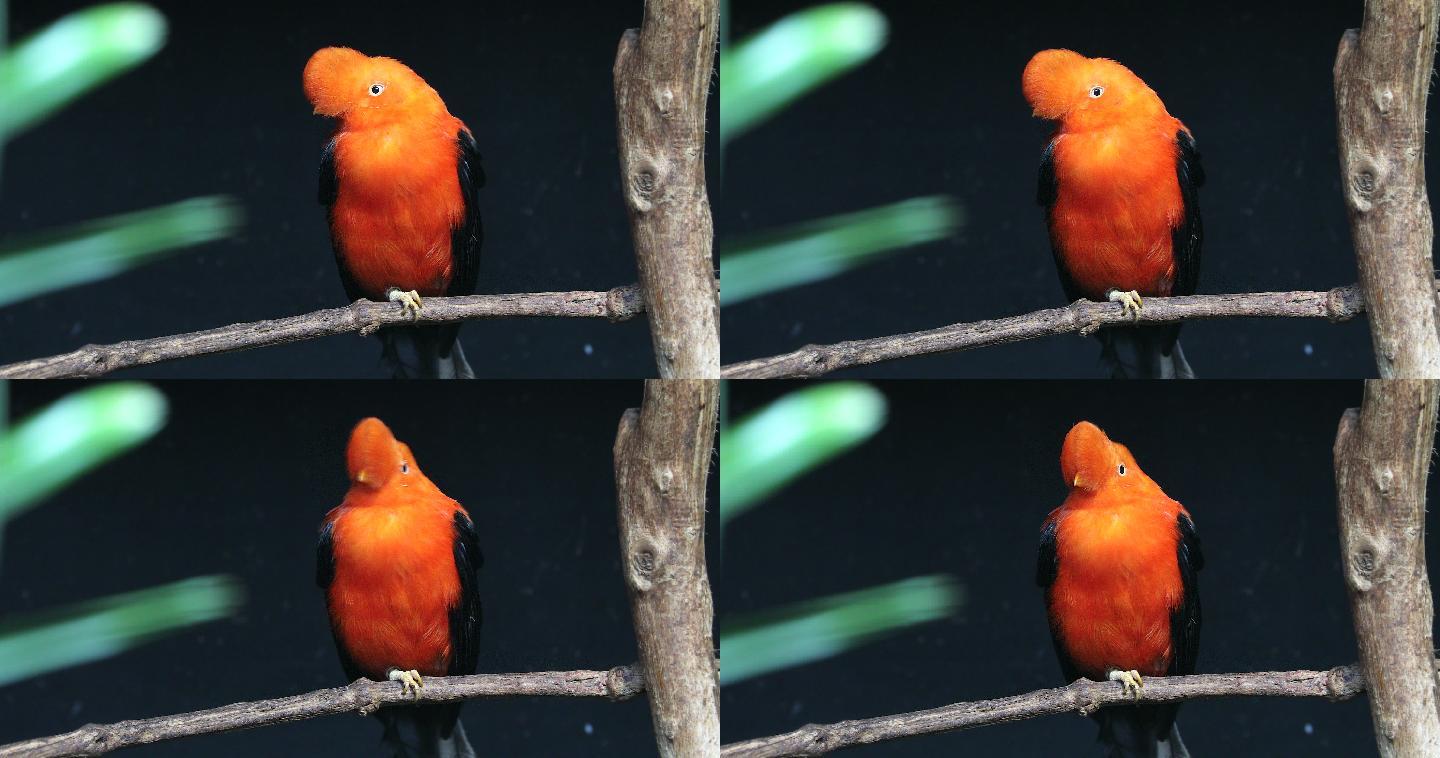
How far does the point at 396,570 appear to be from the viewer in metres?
3.18

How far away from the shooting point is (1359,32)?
3.16 m

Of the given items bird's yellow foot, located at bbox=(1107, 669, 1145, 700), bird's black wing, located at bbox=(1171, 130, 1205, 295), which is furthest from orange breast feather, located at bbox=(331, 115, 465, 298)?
bird's yellow foot, located at bbox=(1107, 669, 1145, 700)

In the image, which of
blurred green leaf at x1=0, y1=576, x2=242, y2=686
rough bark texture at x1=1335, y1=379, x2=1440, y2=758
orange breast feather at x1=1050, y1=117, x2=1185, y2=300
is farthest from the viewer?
blurred green leaf at x1=0, y1=576, x2=242, y2=686

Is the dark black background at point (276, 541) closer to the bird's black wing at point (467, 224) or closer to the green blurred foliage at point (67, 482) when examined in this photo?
the green blurred foliage at point (67, 482)

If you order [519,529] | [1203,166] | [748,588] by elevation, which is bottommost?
→ [748,588]

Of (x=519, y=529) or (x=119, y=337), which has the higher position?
(x=119, y=337)

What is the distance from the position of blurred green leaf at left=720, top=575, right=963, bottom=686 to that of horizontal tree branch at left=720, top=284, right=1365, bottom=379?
0.44 metres

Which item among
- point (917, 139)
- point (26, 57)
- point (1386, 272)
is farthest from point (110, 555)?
point (1386, 272)

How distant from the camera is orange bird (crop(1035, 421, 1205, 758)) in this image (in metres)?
3.18

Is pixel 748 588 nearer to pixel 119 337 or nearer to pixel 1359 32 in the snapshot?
pixel 119 337

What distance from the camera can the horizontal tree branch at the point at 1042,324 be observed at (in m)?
3.17

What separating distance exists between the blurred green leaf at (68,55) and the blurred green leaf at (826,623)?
156 cm

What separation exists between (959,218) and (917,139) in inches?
6.7

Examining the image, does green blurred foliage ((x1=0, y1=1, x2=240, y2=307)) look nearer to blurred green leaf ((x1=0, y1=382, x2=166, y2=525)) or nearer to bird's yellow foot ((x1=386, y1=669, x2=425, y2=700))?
blurred green leaf ((x1=0, y1=382, x2=166, y2=525))
